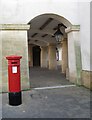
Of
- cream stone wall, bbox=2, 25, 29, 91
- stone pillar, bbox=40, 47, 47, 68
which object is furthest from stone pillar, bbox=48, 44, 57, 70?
cream stone wall, bbox=2, 25, 29, 91

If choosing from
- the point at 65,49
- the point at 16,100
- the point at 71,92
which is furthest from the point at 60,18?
the point at 65,49

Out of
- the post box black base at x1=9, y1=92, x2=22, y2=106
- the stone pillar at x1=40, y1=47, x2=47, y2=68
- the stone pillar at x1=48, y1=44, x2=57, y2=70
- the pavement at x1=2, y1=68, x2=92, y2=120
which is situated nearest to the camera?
the pavement at x1=2, y1=68, x2=92, y2=120

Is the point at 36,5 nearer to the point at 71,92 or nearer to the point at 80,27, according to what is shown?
the point at 80,27

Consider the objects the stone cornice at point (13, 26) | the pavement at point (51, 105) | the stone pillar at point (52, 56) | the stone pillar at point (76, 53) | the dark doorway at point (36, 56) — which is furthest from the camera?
the dark doorway at point (36, 56)

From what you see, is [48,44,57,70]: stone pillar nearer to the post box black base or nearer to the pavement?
the pavement

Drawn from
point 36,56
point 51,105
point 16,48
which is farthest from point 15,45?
point 36,56

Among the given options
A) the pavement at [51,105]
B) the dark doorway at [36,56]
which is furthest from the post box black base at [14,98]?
the dark doorway at [36,56]

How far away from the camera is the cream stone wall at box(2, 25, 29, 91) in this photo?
9.05 m

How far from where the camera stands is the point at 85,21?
938 cm

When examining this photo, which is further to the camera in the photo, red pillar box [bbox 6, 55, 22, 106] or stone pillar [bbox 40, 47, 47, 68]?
stone pillar [bbox 40, 47, 47, 68]

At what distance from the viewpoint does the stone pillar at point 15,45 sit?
904 centimetres

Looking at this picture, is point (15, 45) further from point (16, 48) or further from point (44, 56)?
point (44, 56)

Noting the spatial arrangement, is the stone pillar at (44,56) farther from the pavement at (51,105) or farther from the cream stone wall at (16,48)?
the pavement at (51,105)

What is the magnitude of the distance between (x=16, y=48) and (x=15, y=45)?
0.12m
